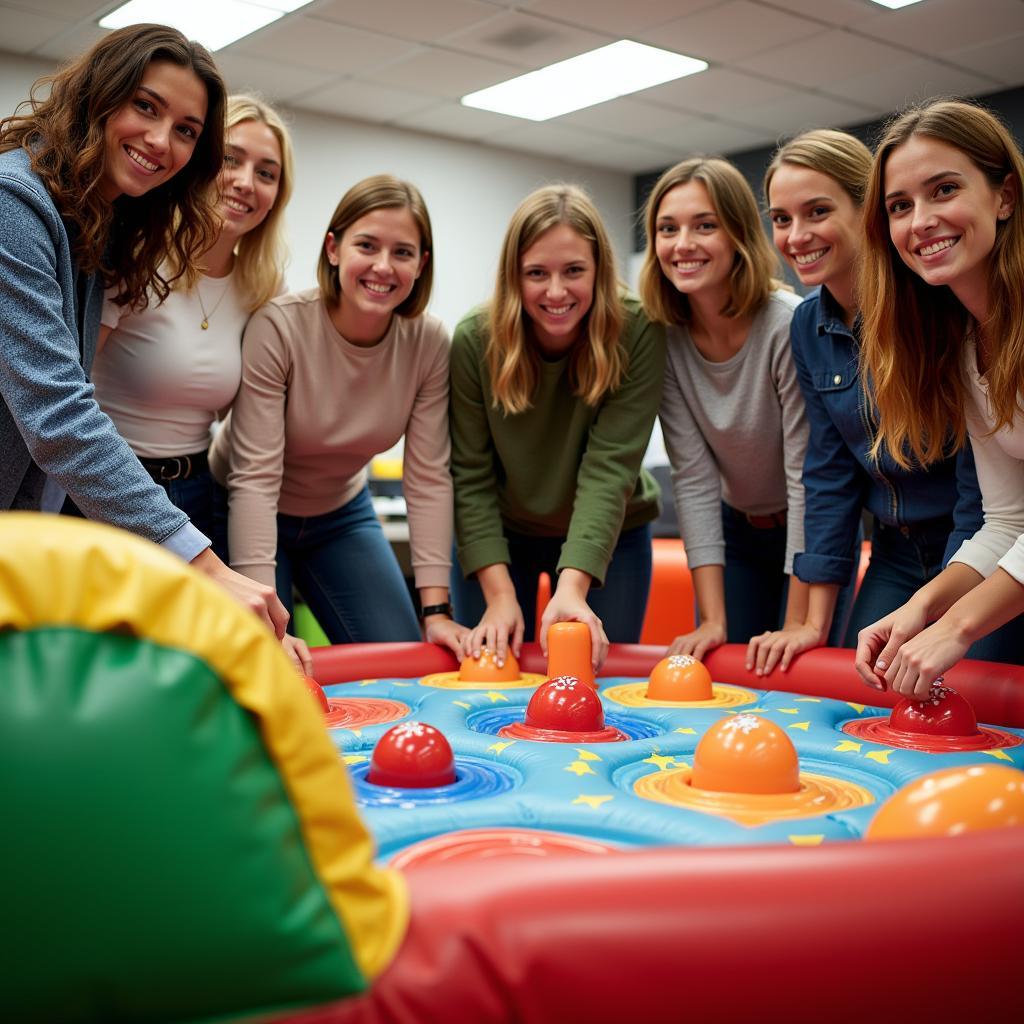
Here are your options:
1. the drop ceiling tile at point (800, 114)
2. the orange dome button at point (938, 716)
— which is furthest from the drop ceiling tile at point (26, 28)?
Answer: the orange dome button at point (938, 716)

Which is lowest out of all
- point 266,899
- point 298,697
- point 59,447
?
point 266,899

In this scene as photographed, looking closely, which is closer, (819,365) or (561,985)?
(561,985)

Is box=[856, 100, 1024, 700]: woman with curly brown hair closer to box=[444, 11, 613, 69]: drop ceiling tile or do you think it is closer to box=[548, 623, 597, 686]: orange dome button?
box=[548, 623, 597, 686]: orange dome button

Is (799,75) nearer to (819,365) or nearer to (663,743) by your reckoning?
(819,365)

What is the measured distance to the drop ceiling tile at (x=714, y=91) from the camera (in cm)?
616

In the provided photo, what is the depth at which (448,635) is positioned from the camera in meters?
2.34

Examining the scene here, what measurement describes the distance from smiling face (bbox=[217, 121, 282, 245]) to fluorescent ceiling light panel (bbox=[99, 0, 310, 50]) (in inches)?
125

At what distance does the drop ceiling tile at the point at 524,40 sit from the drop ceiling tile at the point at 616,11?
101mm

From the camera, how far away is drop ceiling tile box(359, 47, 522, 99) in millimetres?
5859

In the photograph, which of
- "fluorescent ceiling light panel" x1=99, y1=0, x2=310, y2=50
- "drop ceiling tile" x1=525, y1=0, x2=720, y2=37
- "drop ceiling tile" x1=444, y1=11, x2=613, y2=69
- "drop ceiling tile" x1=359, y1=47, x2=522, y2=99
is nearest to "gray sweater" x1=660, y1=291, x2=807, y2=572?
"drop ceiling tile" x1=525, y1=0, x2=720, y2=37

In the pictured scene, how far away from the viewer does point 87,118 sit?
1731 mm

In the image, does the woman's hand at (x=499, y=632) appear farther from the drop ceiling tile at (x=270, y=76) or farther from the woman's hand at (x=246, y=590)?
the drop ceiling tile at (x=270, y=76)

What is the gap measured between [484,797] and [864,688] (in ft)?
2.99

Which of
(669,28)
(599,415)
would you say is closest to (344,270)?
(599,415)
